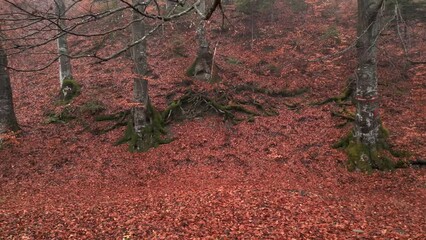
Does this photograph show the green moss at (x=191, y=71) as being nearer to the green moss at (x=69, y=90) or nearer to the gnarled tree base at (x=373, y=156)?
the green moss at (x=69, y=90)

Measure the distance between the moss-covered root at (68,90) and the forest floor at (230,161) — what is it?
1.42 feet

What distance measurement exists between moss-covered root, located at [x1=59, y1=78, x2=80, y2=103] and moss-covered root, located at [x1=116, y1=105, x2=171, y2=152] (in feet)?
14.5

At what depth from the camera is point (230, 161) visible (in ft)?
37.2

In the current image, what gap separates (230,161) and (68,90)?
9.32 metres

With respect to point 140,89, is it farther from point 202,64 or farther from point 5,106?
point 5,106

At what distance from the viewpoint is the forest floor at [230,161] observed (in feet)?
23.9

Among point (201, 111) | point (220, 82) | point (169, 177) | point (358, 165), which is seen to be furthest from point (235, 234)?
point (220, 82)

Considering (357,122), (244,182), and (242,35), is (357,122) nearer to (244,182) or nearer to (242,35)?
(244,182)

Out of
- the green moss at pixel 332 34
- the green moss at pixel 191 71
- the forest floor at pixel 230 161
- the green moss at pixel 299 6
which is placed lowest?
the forest floor at pixel 230 161

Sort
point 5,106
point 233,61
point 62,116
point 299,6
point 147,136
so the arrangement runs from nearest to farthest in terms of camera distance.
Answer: point 5,106
point 147,136
point 62,116
point 233,61
point 299,6

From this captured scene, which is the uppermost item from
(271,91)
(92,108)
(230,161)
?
(271,91)

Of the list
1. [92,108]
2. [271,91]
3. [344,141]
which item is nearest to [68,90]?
[92,108]

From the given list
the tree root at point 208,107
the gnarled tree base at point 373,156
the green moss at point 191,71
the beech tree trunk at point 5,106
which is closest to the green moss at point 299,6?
the green moss at point 191,71

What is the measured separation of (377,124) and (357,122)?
60cm
